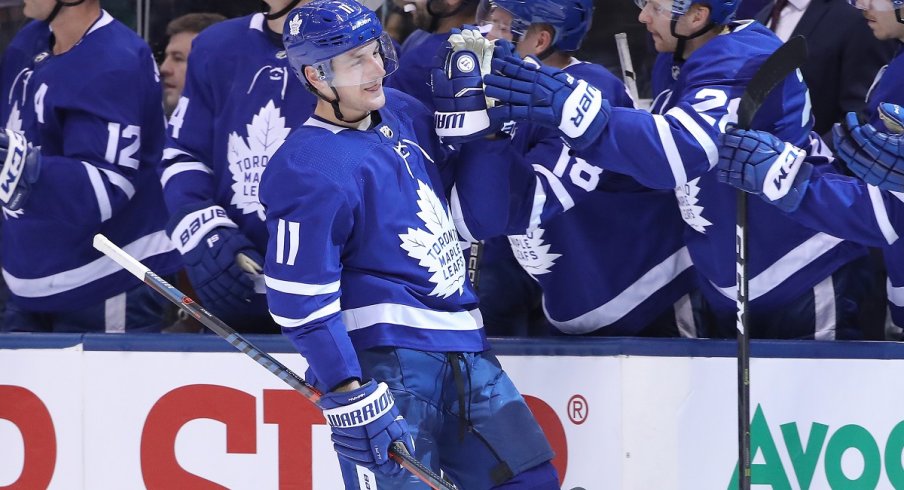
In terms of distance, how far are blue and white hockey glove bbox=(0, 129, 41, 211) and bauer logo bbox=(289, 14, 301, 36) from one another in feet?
3.36

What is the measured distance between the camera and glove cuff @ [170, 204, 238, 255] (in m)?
3.40

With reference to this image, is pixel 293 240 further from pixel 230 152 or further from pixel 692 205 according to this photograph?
pixel 692 205

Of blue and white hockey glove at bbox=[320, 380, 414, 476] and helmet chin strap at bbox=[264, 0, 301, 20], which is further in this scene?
helmet chin strap at bbox=[264, 0, 301, 20]

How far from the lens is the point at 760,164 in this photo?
300 cm

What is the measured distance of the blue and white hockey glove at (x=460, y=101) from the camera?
2.91 m

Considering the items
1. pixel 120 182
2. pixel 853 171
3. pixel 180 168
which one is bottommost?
pixel 120 182

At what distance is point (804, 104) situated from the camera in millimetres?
3211

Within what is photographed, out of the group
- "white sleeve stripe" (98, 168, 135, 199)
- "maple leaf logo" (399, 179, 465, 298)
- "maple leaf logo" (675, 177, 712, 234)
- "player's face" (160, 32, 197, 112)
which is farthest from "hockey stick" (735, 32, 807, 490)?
"player's face" (160, 32, 197, 112)

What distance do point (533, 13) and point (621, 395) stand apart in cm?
90

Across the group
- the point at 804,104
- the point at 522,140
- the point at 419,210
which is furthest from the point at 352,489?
the point at 804,104

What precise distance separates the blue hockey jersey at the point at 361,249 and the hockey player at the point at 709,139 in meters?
0.24

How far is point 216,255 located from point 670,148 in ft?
3.57

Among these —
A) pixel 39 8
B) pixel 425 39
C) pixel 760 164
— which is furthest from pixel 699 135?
pixel 39 8

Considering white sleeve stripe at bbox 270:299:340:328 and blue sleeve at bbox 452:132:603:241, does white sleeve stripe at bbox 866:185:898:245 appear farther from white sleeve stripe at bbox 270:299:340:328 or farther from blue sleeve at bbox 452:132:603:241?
white sleeve stripe at bbox 270:299:340:328
